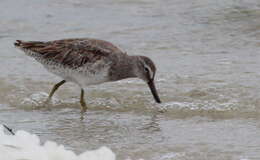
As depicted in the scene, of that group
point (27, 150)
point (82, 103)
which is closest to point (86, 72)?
point (82, 103)

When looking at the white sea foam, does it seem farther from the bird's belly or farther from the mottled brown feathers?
the mottled brown feathers

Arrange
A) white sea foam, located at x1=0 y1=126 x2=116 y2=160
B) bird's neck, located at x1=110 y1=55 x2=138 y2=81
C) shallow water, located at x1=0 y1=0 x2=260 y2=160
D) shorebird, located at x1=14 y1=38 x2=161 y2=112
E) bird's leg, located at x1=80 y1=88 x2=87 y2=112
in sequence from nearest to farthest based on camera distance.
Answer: white sea foam, located at x1=0 y1=126 x2=116 y2=160, shallow water, located at x1=0 y1=0 x2=260 y2=160, bird's leg, located at x1=80 y1=88 x2=87 y2=112, shorebird, located at x1=14 y1=38 x2=161 y2=112, bird's neck, located at x1=110 y1=55 x2=138 y2=81

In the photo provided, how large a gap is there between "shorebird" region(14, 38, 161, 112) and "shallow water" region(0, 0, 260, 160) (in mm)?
294

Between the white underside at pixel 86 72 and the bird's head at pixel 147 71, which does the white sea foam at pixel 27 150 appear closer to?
the white underside at pixel 86 72

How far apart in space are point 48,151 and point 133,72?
3.84 metres

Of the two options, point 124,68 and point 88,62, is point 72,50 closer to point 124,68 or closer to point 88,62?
point 88,62

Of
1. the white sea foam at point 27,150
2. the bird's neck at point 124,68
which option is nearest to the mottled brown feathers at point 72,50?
the bird's neck at point 124,68

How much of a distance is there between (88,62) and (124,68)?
1.64 ft

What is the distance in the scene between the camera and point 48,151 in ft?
16.5

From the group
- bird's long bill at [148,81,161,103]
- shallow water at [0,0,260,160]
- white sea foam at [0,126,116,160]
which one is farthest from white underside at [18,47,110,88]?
white sea foam at [0,126,116,160]

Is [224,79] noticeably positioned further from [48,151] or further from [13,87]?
[48,151]

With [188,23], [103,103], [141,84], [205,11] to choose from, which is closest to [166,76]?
[141,84]

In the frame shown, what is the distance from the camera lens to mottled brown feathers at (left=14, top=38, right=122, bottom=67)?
8531 millimetres

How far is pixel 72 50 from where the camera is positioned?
340 inches
